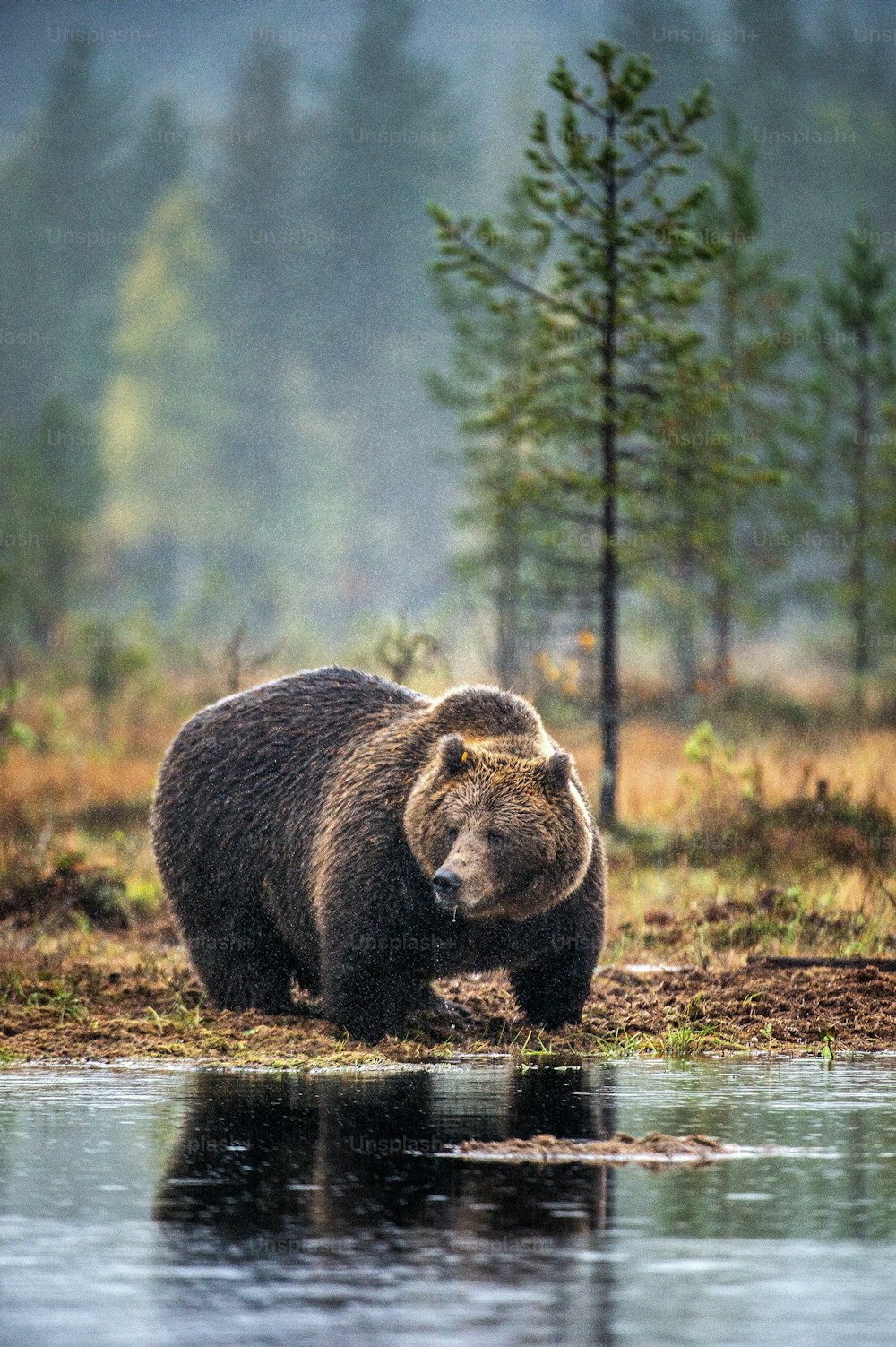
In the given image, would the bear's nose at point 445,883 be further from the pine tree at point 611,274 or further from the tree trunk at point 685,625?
the tree trunk at point 685,625

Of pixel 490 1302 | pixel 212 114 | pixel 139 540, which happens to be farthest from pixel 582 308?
pixel 212 114

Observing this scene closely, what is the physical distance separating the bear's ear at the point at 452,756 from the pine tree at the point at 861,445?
17094 millimetres

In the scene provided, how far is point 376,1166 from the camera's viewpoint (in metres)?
7.51

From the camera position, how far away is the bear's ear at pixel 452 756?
1009 centimetres

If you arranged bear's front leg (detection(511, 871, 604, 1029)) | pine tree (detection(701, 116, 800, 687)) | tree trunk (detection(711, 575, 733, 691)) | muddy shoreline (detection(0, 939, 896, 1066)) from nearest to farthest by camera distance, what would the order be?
muddy shoreline (detection(0, 939, 896, 1066)) → bear's front leg (detection(511, 871, 604, 1029)) → pine tree (detection(701, 116, 800, 687)) → tree trunk (detection(711, 575, 733, 691))

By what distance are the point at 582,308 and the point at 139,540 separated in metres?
61.0

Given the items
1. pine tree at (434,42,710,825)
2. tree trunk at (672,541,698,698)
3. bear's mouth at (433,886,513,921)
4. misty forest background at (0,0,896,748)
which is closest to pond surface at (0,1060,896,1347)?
bear's mouth at (433,886,513,921)

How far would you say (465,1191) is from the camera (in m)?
7.03

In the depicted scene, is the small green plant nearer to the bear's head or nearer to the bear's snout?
the bear's head

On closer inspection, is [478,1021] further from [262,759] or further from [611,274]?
[611,274]

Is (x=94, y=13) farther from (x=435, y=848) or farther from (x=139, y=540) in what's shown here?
(x=435, y=848)

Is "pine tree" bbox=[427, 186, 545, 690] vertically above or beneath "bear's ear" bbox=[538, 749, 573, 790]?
above

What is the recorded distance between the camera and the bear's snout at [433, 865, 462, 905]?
934 cm

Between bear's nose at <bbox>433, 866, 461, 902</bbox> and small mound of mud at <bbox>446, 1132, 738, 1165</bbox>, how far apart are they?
162 cm
